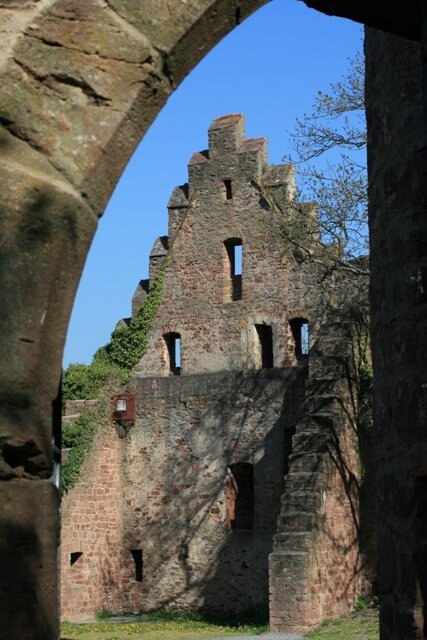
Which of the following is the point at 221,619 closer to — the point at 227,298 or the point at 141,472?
the point at 141,472

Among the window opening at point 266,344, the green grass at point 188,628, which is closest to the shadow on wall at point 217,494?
the green grass at point 188,628

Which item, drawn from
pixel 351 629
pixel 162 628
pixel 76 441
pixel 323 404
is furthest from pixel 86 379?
pixel 351 629

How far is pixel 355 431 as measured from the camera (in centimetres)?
2050

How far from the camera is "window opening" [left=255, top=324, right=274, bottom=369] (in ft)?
80.0

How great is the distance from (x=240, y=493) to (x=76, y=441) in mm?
3540

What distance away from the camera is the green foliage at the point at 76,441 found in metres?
22.6

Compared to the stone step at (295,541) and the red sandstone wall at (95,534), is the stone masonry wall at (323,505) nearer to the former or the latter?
the stone step at (295,541)

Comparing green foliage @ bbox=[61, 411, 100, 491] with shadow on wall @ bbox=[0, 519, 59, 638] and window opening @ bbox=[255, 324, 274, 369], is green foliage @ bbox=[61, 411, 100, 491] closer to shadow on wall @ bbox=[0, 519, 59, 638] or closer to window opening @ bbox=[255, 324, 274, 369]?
window opening @ bbox=[255, 324, 274, 369]

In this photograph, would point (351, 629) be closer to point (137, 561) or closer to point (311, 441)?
point (311, 441)

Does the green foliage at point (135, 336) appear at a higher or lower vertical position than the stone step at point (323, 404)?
higher

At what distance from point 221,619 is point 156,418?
4471 millimetres

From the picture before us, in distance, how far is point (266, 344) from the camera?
24.5 m

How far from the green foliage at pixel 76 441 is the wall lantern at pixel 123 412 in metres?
0.67

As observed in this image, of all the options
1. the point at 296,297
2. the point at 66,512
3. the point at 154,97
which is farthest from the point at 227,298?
the point at 154,97
